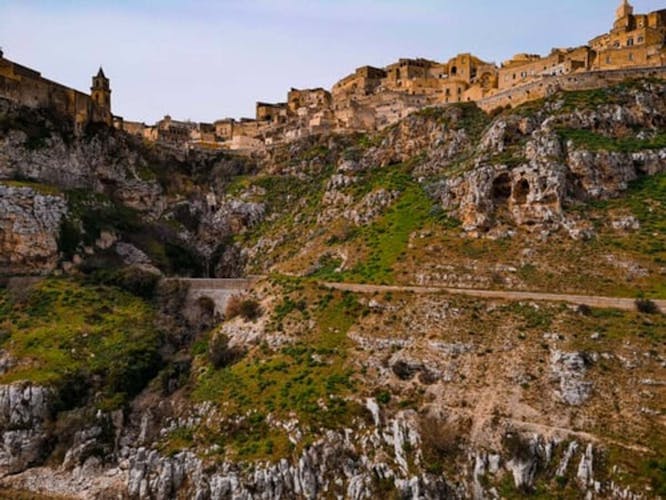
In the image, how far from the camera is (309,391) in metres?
45.5

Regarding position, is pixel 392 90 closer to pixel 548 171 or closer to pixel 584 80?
pixel 584 80

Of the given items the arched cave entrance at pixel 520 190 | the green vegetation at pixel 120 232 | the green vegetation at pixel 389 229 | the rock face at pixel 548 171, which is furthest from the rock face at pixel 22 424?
the arched cave entrance at pixel 520 190

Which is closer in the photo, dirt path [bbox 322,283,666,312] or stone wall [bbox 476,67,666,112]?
dirt path [bbox 322,283,666,312]

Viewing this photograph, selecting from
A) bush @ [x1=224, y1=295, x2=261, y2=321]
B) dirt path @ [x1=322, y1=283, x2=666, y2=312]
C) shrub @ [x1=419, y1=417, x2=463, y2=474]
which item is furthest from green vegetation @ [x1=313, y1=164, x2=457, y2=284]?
shrub @ [x1=419, y1=417, x2=463, y2=474]

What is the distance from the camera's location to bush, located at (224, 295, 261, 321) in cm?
5675

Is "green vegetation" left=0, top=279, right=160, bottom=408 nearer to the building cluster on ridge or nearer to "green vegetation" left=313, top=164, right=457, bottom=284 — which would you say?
"green vegetation" left=313, top=164, right=457, bottom=284

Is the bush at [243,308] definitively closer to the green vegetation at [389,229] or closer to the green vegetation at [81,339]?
the green vegetation at [389,229]

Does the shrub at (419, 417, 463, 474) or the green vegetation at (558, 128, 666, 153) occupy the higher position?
the green vegetation at (558, 128, 666, 153)

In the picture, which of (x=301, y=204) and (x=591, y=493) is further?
(x=301, y=204)

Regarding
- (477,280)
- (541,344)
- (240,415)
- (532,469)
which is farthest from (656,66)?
Answer: (240,415)

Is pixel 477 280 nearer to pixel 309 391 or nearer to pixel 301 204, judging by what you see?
pixel 309 391

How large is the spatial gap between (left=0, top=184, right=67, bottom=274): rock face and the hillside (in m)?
0.24

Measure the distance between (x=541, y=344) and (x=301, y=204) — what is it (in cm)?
3798

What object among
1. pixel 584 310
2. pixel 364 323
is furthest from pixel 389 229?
pixel 584 310
